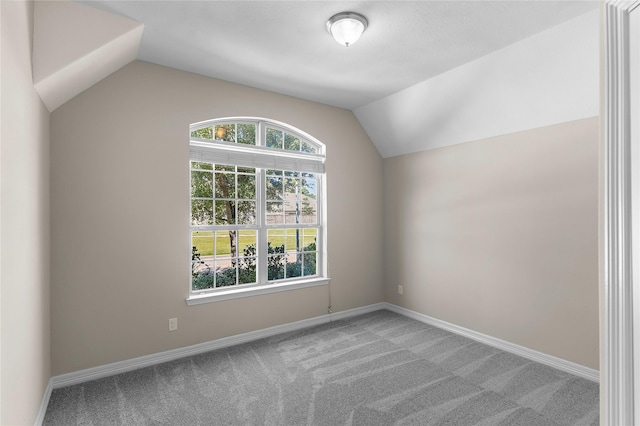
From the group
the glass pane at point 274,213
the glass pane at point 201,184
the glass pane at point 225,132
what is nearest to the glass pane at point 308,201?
the glass pane at point 274,213

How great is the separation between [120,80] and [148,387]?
2.64 m

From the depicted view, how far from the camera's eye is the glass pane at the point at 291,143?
158 inches

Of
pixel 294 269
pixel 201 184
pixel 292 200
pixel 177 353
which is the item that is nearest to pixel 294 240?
pixel 294 269

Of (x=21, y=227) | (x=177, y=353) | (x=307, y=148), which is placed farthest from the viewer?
(x=307, y=148)

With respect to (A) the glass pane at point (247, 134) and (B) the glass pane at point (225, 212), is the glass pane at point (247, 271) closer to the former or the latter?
(B) the glass pane at point (225, 212)

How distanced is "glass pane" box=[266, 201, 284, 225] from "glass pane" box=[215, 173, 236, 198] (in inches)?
18.2

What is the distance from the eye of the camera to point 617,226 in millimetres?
1002

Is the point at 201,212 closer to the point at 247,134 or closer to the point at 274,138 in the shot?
the point at 247,134

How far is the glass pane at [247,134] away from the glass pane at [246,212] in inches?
27.3

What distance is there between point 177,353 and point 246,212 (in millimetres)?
1575

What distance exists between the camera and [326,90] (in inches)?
148

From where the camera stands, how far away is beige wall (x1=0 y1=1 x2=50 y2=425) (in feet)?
4.90

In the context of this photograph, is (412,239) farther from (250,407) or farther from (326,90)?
(250,407)

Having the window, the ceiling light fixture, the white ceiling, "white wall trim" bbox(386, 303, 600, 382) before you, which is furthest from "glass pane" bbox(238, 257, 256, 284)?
the ceiling light fixture
